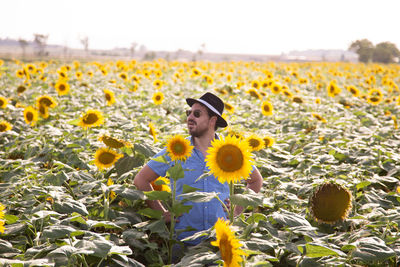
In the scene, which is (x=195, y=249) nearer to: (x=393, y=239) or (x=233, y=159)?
(x=233, y=159)

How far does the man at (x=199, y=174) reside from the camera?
2.91 m

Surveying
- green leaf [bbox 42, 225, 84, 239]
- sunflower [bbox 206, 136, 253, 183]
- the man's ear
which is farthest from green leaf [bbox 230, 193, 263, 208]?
the man's ear

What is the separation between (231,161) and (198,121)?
910 mm

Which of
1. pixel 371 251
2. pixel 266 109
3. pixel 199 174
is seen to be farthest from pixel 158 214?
pixel 266 109

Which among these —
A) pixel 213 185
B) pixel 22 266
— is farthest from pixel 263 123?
pixel 22 266

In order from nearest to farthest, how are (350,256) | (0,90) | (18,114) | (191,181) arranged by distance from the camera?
(350,256) → (191,181) → (18,114) → (0,90)

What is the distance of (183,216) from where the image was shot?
2.98m

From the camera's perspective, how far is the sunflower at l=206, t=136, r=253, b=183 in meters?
2.20

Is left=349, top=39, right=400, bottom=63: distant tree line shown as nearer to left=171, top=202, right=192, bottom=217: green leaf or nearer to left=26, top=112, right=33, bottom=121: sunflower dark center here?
left=26, top=112, right=33, bottom=121: sunflower dark center

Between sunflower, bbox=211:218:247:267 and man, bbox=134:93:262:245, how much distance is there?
3.48 feet

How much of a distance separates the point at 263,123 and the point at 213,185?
381 centimetres

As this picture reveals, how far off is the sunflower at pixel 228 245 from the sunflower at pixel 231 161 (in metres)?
0.50

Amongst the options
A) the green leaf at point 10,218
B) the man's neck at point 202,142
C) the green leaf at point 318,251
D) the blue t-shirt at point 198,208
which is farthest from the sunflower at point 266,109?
the green leaf at point 10,218

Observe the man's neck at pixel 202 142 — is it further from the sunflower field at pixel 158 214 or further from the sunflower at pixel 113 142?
the sunflower at pixel 113 142
